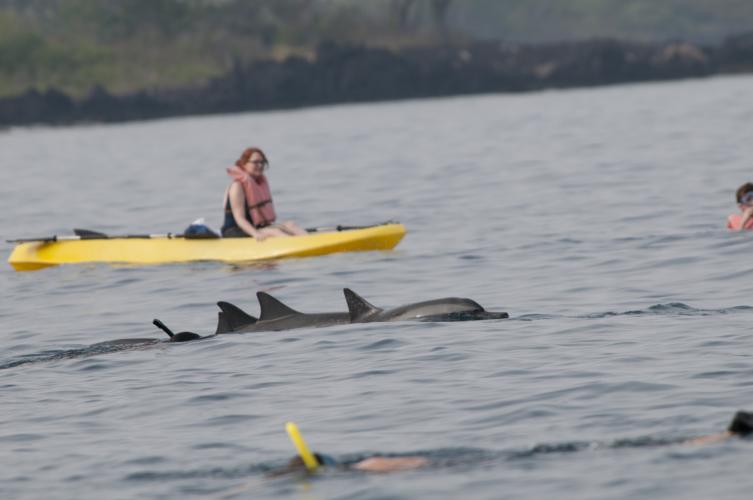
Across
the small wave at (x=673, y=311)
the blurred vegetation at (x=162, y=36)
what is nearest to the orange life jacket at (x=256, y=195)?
the small wave at (x=673, y=311)

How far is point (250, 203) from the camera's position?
22.6 metres

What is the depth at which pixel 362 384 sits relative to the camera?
13.4 meters

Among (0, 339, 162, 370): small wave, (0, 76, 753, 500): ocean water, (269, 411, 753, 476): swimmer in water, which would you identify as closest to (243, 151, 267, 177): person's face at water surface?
(0, 76, 753, 500): ocean water

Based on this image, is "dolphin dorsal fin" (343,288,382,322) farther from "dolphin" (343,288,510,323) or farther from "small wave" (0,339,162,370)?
"small wave" (0,339,162,370)

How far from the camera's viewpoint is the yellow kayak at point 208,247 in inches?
887

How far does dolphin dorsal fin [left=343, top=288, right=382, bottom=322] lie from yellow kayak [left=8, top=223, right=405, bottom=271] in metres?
7.09

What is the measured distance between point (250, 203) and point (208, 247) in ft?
3.04

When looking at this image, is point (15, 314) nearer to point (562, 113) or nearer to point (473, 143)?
point (473, 143)

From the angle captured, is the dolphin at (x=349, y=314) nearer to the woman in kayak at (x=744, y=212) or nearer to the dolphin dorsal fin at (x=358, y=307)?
the dolphin dorsal fin at (x=358, y=307)

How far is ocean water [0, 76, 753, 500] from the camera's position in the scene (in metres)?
10.5

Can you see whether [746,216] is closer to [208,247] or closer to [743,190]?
[743,190]

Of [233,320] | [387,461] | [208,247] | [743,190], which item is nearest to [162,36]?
[208,247]

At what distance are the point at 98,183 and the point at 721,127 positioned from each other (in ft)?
68.6

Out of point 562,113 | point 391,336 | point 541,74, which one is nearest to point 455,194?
point 391,336
